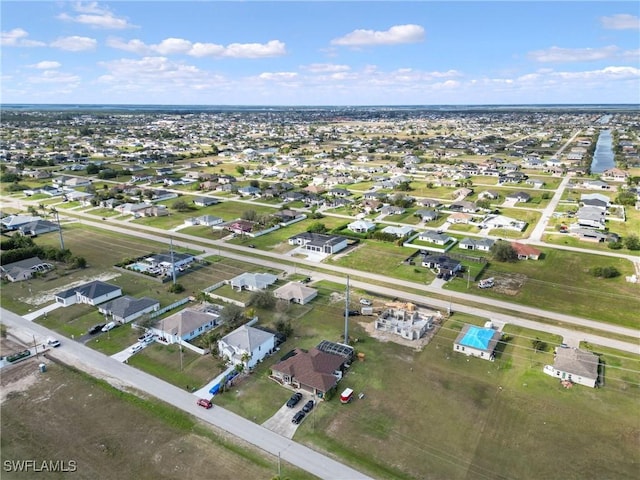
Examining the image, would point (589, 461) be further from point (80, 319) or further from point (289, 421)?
point (80, 319)

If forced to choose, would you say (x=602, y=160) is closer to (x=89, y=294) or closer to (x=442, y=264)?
(x=442, y=264)

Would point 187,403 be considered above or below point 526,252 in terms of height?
below

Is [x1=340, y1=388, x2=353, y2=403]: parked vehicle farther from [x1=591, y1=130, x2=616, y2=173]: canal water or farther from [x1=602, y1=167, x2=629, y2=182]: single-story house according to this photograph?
[x1=591, y1=130, x2=616, y2=173]: canal water

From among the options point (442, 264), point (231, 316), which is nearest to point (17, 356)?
point (231, 316)

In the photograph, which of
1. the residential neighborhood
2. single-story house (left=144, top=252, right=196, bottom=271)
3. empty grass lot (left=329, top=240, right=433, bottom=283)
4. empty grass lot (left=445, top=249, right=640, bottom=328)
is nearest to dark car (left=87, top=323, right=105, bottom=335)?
the residential neighborhood

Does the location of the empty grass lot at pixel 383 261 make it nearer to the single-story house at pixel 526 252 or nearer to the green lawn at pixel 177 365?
the single-story house at pixel 526 252

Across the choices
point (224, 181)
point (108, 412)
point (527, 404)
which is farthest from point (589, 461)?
point (224, 181)

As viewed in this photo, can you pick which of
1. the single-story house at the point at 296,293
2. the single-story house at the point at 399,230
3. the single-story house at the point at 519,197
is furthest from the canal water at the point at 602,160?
the single-story house at the point at 296,293
